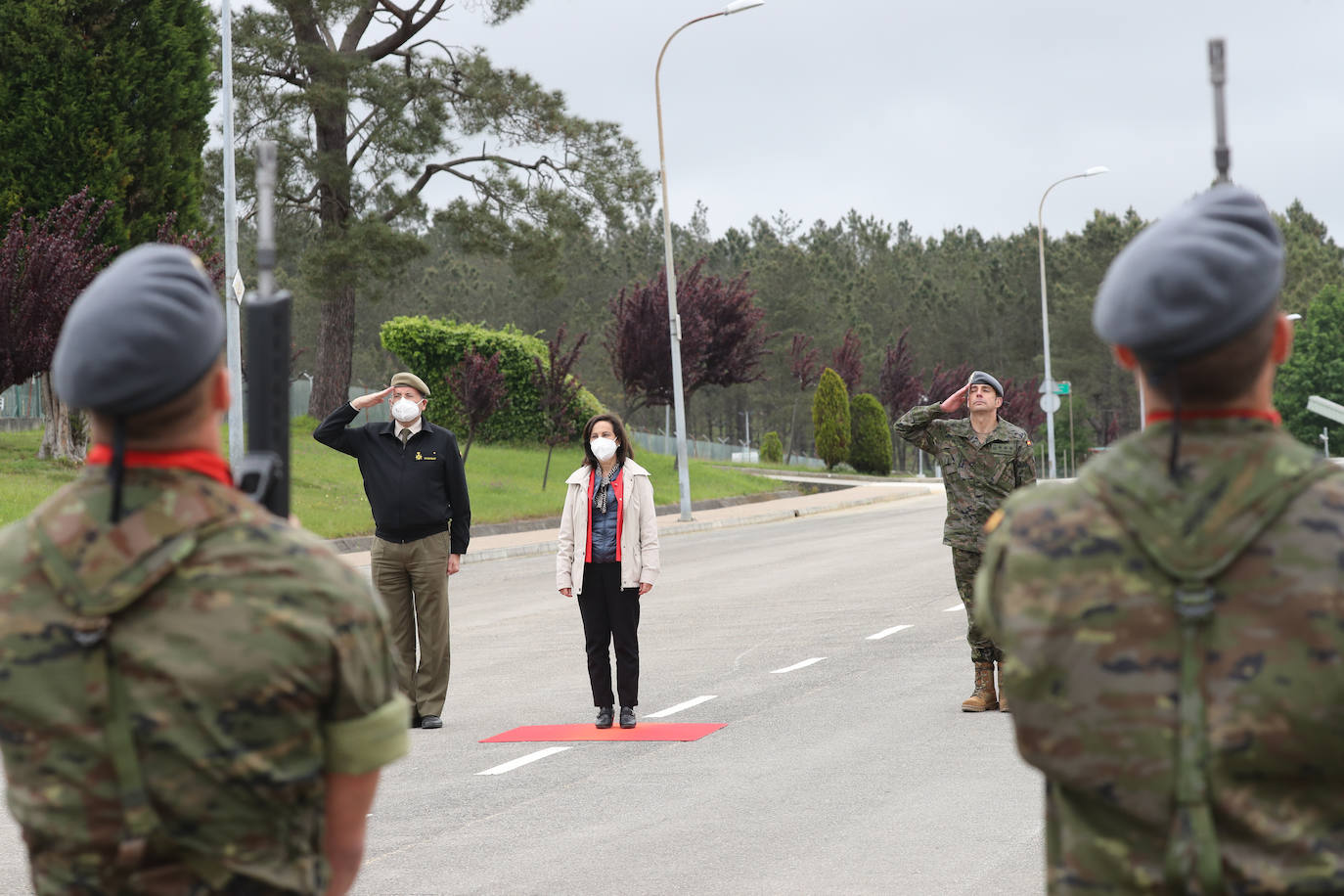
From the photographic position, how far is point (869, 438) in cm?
5419

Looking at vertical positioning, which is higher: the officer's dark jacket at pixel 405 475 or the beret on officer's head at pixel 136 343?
the beret on officer's head at pixel 136 343

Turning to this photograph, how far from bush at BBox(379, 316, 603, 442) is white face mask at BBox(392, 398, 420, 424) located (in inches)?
1168

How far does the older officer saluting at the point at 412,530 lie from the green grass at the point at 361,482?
8.96m

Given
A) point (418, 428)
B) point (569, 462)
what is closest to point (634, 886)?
point (418, 428)

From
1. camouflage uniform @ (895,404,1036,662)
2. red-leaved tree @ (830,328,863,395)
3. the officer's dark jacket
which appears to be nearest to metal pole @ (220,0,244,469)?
the officer's dark jacket

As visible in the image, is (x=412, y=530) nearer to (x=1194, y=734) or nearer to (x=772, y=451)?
(x=1194, y=734)

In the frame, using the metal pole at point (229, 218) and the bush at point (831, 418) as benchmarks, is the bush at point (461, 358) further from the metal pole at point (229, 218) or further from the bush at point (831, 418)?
the metal pole at point (229, 218)

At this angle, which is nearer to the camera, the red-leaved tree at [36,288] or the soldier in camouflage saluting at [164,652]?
the soldier in camouflage saluting at [164,652]

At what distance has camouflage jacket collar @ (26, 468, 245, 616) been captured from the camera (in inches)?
88.4

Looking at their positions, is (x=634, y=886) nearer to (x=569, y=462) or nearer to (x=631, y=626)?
(x=631, y=626)

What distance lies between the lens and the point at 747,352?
45281 millimetres

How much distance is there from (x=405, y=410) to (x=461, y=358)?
31.1m

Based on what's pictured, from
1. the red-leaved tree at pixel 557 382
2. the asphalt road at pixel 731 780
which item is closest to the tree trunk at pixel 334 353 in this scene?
the red-leaved tree at pixel 557 382

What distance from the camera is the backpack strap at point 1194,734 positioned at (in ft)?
7.27
